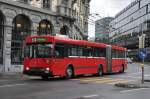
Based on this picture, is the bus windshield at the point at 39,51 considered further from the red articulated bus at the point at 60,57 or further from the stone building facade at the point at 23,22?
the stone building facade at the point at 23,22

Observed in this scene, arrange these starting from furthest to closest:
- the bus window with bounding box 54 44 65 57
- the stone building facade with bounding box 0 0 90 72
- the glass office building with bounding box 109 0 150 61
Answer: the glass office building with bounding box 109 0 150 61, the stone building facade with bounding box 0 0 90 72, the bus window with bounding box 54 44 65 57

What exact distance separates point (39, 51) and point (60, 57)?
1610 millimetres

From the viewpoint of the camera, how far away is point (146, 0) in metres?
124

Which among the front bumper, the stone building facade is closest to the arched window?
the stone building facade

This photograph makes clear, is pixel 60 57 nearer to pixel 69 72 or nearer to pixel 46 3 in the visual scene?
pixel 69 72

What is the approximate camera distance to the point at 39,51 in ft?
89.7

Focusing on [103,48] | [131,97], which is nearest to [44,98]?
[131,97]

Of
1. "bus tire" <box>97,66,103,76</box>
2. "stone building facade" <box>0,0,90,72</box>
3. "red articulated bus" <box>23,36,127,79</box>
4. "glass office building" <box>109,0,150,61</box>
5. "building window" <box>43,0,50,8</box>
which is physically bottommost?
"bus tire" <box>97,66,103,76</box>

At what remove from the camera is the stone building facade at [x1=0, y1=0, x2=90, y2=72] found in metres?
39.0

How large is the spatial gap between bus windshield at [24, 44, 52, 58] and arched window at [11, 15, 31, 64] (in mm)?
12705

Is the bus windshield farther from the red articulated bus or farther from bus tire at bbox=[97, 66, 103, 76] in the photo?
bus tire at bbox=[97, 66, 103, 76]

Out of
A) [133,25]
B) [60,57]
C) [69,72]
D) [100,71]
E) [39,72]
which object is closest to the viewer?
[39,72]

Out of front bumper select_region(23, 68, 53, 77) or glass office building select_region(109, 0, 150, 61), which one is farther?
glass office building select_region(109, 0, 150, 61)

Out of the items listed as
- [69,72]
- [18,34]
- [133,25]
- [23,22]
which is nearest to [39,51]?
[69,72]
